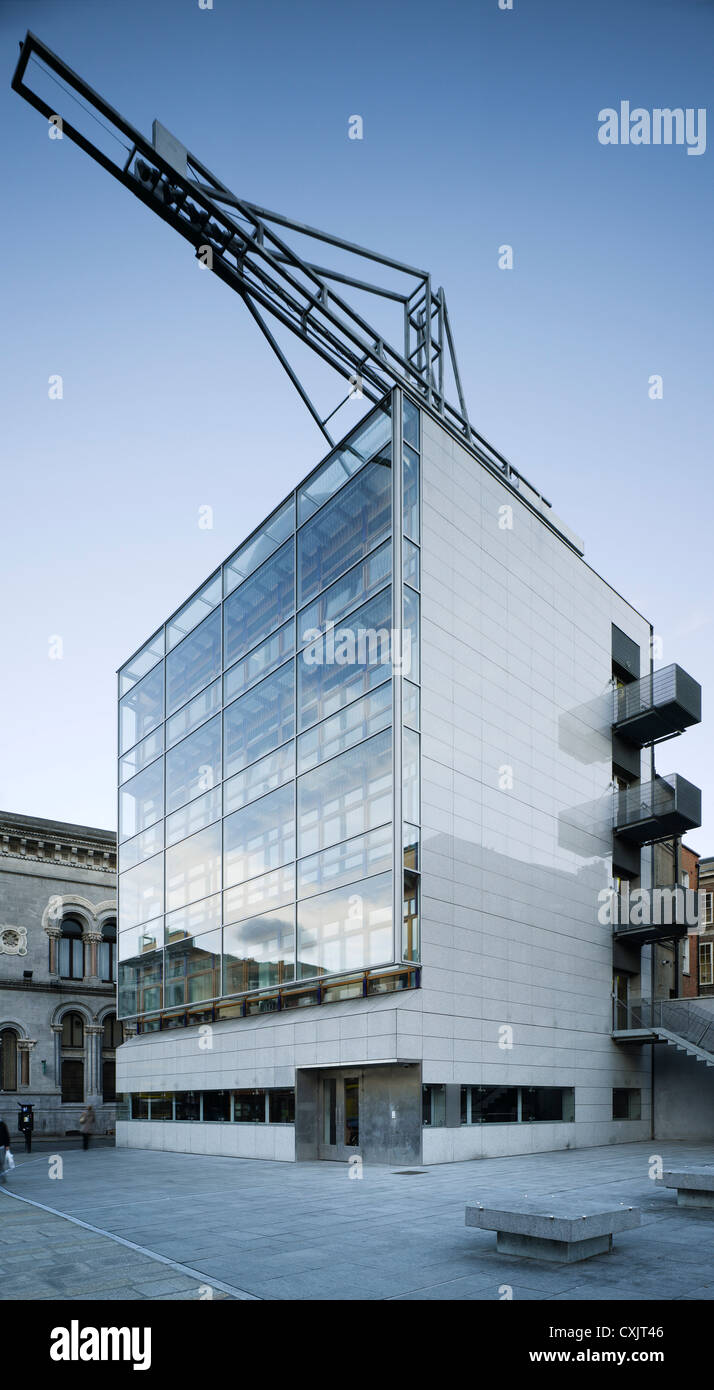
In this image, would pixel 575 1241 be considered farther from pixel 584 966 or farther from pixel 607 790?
pixel 607 790

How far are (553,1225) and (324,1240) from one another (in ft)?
12.3

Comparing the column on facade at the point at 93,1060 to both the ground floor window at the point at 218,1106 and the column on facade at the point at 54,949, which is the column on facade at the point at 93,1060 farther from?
the ground floor window at the point at 218,1106

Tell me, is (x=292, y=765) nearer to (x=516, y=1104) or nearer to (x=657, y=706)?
(x=516, y=1104)

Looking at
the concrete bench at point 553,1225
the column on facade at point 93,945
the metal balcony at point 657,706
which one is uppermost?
the metal balcony at point 657,706

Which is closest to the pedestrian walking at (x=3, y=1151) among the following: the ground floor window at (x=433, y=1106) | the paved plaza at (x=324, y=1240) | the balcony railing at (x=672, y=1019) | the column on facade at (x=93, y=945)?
the paved plaza at (x=324, y=1240)

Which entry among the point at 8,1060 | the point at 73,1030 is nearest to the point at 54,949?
the point at 73,1030

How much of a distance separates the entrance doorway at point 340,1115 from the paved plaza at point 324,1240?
3.68 m

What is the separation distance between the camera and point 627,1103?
3603 centimetres

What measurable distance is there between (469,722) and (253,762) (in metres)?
8.17

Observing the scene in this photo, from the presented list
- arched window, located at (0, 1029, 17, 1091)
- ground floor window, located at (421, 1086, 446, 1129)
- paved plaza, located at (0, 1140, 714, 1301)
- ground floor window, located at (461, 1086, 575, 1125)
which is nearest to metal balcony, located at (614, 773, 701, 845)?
ground floor window, located at (461, 1086, 575, 1125)

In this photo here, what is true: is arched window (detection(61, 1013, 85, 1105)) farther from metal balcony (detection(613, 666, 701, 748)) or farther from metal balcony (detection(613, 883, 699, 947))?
metal balcony (detection(613, 666, 701, 748))

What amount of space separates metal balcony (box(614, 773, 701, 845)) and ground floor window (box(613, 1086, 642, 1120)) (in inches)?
350

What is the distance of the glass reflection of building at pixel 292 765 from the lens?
26719 millimetres

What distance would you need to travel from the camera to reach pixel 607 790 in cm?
3769
